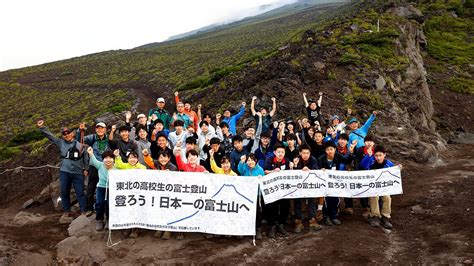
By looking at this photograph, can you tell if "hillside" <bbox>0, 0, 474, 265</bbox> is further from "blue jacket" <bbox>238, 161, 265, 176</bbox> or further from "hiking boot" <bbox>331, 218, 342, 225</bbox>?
"blue jacket" <bbox>238, 161, 265, 176</bbox>

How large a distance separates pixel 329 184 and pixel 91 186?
22.8ft

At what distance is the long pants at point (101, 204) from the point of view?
930 cm

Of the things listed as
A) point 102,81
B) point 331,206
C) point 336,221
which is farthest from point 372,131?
point 102,81

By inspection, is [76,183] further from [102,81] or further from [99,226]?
[102,81]

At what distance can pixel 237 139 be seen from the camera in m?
9.45

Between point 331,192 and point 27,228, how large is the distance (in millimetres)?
9244

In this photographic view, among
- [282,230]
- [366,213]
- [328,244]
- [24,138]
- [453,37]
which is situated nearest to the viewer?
[328,244]

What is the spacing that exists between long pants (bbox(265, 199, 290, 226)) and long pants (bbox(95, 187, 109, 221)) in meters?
4.36

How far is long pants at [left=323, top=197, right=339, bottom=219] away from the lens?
944 cm

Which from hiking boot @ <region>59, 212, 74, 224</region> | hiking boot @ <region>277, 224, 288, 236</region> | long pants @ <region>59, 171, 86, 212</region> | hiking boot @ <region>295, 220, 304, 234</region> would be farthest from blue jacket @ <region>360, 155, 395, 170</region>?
hiking boot @ <region>59, 212, 74, 224</region>

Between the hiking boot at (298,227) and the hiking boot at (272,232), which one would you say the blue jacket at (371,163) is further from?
the hiking boot at (272,232)

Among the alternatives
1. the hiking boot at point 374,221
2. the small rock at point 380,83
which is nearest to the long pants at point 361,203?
the hiking boot at point 374,221

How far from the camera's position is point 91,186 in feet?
34.2

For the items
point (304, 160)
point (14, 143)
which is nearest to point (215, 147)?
point (304, 160)
